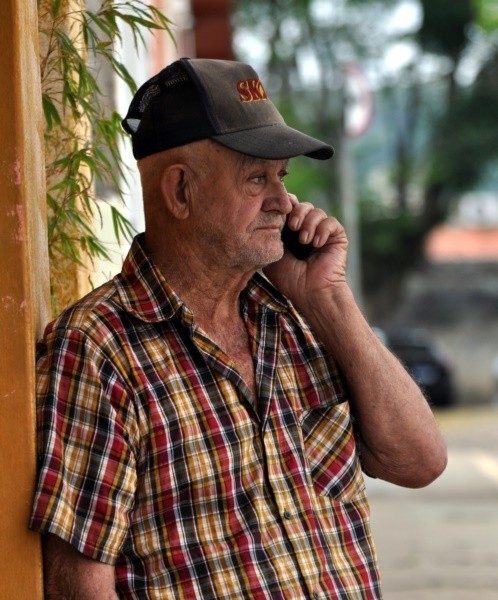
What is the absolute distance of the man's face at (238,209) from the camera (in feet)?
7.68

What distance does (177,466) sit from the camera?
2182 mm

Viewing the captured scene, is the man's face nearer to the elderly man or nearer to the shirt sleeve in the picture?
the elderly man

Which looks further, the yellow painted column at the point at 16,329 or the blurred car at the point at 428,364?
the blurred car at the point at 428,364

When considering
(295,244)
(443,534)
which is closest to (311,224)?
(295,244)

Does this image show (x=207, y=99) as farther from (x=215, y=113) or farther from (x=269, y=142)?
(x=269, y=142)

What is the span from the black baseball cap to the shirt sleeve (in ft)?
1.39

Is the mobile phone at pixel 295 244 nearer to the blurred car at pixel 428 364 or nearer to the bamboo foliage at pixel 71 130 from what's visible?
the bamboo foliage at pixel 71 130

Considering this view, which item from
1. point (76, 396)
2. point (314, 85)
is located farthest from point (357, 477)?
point (314, 85)

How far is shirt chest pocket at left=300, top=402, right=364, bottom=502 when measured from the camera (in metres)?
2.39

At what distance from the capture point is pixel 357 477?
2.46 metres

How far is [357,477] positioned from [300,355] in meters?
0.26

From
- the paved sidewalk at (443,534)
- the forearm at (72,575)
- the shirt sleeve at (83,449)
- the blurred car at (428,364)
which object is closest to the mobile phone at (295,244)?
the shirt sleeve at (83,449)

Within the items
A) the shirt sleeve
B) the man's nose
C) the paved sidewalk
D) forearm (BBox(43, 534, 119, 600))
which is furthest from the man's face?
the paved sidewalk

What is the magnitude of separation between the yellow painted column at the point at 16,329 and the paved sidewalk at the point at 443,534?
4856mm
